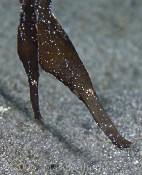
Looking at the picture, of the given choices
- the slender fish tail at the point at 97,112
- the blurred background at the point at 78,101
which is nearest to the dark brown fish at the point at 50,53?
the slender fish tail at the point at 97,112

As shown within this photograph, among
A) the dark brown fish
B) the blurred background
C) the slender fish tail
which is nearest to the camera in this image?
the dark brown fish

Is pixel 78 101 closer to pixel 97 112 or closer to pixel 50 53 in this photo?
pixel 97 112

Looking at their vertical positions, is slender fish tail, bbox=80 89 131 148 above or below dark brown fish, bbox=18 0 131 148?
below

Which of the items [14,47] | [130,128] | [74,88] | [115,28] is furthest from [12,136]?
[115,28]

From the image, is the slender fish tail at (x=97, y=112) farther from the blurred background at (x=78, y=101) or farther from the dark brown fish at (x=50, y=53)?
the blurred background at (x=78, y=101)

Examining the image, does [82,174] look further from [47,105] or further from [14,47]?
[14,47]

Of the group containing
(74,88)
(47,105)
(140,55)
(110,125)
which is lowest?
(140,55)

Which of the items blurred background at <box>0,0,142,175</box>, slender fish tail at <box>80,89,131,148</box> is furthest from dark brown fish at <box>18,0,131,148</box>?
blurred background at <box>0,0,142,175</box>

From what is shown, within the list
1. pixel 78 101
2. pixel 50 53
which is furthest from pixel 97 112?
pixel 78 101

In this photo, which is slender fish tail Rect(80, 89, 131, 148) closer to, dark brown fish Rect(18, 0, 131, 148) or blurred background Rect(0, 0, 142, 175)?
dark brown fish Rect(18, 0, 131, 148)
